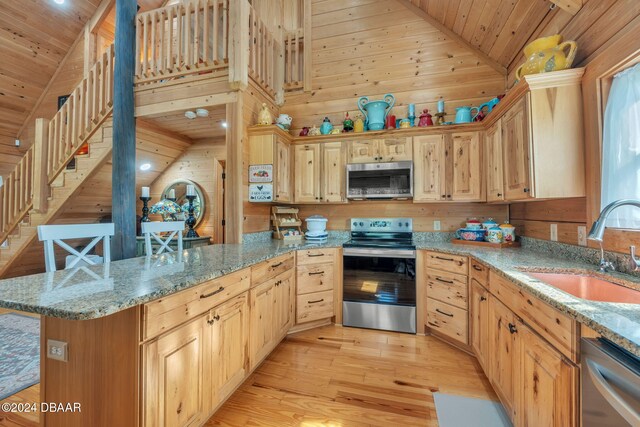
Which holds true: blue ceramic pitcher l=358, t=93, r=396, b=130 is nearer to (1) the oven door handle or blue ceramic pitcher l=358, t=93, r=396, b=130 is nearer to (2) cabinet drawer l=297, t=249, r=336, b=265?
(1) the oven door handle

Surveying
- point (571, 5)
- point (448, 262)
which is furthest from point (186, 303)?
point (571, 5)

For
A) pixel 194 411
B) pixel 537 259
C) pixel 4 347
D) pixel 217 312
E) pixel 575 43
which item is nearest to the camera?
pixel 194 411

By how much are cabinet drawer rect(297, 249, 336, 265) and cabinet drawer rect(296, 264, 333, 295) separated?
0.04 metres

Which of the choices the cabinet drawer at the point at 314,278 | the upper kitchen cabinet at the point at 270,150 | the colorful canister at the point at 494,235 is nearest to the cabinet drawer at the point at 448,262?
the colorful canister at the point at 494,235

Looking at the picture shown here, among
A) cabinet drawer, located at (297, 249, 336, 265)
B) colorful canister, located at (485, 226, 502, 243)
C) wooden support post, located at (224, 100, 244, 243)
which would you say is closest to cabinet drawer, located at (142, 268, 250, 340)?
cabinet drawer, located at (297, 249, 336, 265)

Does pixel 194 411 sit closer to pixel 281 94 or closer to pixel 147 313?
pixel 147 313

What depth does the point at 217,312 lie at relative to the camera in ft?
4.99

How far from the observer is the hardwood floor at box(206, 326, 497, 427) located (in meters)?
1.63

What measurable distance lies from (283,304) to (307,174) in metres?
1.58

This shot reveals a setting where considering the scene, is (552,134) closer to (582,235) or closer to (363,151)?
(582,235)

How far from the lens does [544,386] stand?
1.16 metres

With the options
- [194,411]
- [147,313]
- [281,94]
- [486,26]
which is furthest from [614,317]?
[281,94]

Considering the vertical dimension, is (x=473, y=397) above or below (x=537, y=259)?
below

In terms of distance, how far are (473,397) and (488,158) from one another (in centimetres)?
212
